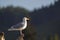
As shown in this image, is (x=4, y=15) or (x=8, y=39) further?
(x=4, y=15)

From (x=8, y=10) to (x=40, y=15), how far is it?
268 centimetres

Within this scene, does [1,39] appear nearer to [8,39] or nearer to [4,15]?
[8,39]

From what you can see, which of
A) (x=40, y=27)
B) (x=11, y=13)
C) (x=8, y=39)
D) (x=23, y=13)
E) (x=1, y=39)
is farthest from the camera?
(x=11, y=13)

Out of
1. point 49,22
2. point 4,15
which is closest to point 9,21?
point 4,15

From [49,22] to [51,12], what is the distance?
1.46m

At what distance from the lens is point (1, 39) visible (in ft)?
12.1

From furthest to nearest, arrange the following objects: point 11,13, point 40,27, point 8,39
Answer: point 11,13
point 40,27
point 8,39

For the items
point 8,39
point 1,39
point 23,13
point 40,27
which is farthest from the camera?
point 23,13

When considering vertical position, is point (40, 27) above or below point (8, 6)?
below

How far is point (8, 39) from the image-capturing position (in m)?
14.9

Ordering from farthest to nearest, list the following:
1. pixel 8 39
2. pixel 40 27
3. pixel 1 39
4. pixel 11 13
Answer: pixel 11 13
pixel 40 27
pixel 8 39
pixel 1 39

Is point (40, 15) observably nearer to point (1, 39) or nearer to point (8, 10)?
point (8, 10)

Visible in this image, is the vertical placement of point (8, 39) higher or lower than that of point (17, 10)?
lower

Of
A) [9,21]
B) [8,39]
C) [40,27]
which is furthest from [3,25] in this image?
[8,39]
